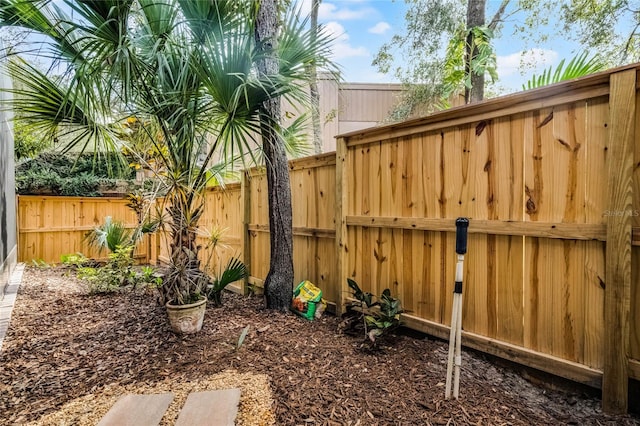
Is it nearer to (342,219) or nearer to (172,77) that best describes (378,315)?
(342,219)


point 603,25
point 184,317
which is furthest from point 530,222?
point 603,25

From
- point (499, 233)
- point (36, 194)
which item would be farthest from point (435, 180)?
point (36, 194)

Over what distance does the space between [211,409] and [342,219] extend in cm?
176

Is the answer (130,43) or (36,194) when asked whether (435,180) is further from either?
(36,194)

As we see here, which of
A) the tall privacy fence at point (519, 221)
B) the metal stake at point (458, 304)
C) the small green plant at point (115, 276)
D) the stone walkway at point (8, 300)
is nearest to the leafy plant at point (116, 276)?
the small green plant at point (115, 276)

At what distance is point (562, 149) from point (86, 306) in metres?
4.62

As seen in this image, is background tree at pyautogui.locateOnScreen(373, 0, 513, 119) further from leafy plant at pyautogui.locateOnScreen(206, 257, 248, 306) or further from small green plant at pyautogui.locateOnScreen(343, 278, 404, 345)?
leafy plant at pyautogui.locateOnScreen(206, 257, 248, 306)

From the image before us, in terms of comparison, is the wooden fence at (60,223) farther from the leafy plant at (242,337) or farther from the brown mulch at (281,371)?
the leafy plant at (242,337)

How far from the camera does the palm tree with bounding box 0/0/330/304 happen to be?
2297mm

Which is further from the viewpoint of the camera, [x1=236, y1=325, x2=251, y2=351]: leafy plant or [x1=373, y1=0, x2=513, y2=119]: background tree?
[x1=373, y1=0, x2=513, y2=119]: background tree

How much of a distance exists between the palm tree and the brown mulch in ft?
1.81

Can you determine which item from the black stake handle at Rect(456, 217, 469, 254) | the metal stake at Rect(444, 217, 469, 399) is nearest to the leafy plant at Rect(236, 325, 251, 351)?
the metal stake at Rect(444, 217, 469, 399)

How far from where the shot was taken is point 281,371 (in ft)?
6.84

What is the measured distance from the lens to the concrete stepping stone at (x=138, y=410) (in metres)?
1.61
